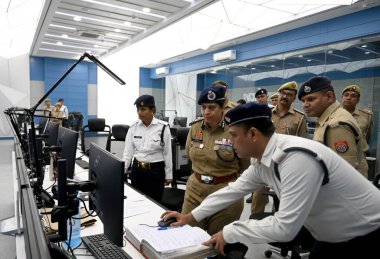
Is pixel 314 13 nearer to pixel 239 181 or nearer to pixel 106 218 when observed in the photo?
pixel 239 181

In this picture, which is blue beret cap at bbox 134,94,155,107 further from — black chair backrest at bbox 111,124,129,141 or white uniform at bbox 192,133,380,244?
white uniform at bbox 192,133,380,244

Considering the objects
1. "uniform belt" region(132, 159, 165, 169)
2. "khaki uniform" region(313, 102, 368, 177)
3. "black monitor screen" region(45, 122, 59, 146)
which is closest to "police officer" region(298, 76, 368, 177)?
"khaki uniform" region(313, 102, 368, 177)

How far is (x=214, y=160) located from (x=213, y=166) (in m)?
0.05

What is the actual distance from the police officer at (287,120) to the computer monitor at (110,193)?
7.67ft

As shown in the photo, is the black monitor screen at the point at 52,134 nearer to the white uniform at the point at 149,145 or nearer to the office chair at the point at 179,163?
the white uniform at the point at 149,145

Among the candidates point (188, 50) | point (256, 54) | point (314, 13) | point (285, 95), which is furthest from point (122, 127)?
point (188, 50)

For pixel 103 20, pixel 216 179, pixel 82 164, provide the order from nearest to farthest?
1. pixel 216 179
2. pixel 82 164
3. pixel 103 20

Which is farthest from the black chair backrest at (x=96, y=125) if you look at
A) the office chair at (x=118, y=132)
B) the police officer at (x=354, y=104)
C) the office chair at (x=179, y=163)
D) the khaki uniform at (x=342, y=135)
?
the police officer at (x=354, y=104)

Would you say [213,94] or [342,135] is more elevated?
[213,94]

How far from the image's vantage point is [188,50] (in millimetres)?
8938

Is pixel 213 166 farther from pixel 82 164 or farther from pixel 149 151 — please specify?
pixel 82 164

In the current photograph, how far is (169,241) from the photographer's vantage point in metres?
1.20

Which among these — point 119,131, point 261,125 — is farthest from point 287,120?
point 261,125

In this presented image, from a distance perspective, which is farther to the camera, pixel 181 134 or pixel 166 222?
pixel 181 134
